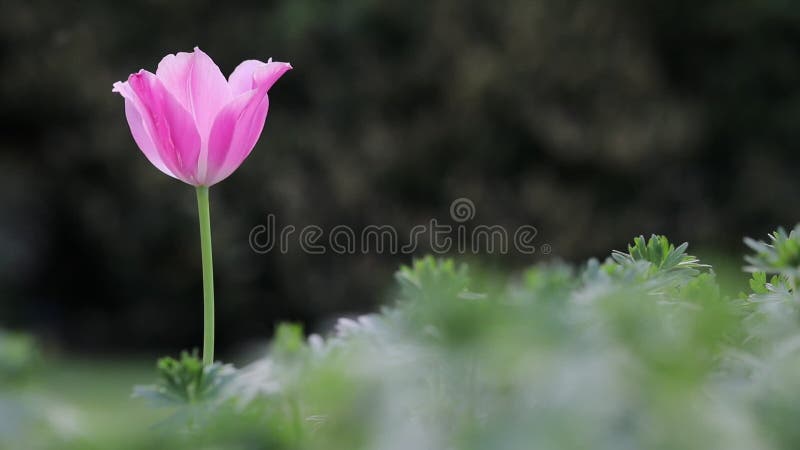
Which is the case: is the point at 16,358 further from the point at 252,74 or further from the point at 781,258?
the point at 252,74

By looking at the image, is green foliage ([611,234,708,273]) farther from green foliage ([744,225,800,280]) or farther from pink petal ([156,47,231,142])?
pink petal ([156,47,231,142])

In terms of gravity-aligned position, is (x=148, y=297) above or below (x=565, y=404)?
above

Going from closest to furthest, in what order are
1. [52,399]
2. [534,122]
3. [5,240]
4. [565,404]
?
[565,404], [52,399], [534,122], [5,240]

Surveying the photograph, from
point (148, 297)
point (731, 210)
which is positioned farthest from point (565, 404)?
point (148, 297)

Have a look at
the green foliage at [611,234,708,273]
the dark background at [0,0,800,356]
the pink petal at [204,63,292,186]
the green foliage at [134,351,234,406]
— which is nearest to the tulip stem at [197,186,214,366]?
the pink petal at [204,63,292,186]

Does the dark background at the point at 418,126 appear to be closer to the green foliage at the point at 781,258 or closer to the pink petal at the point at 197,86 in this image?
the pink petal at the point at 197,86

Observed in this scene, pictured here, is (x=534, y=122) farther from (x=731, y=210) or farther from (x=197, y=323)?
(x=197, y=323)
